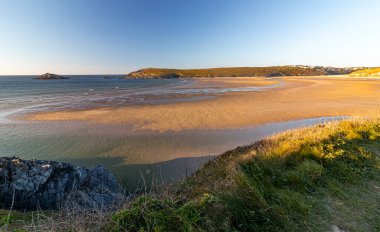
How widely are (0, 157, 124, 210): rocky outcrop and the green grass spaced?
98.9 inches

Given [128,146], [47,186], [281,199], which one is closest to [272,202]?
[281,199]

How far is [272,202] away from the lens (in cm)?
383

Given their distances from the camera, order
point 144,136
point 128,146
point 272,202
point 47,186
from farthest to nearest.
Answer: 1. point 144,136
2. point 128,146
3. point 47,186
4. point 272,202

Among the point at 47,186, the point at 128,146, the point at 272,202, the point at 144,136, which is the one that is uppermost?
the point at 272,202

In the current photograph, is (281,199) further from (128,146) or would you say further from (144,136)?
(144,136)

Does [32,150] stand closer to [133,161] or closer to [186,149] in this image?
[133,161]

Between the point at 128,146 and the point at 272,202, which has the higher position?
the point at 272,202

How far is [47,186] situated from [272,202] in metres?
5.65

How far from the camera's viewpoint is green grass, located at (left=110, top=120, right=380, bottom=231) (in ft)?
10.2

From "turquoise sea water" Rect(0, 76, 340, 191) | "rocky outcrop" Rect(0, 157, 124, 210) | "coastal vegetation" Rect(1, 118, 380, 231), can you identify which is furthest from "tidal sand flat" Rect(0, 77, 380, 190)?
"coastal vegetation" Rect(1, 118, 380, 231)

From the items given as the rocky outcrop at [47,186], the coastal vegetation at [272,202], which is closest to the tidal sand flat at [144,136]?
the rocky outcrop at [47,186]

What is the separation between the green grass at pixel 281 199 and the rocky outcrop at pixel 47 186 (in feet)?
8.24

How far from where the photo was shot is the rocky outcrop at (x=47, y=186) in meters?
5.61

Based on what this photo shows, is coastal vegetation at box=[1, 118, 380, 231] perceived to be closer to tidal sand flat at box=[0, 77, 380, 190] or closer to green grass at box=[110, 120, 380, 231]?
green grass at box=[110, 120, 380, 231]
